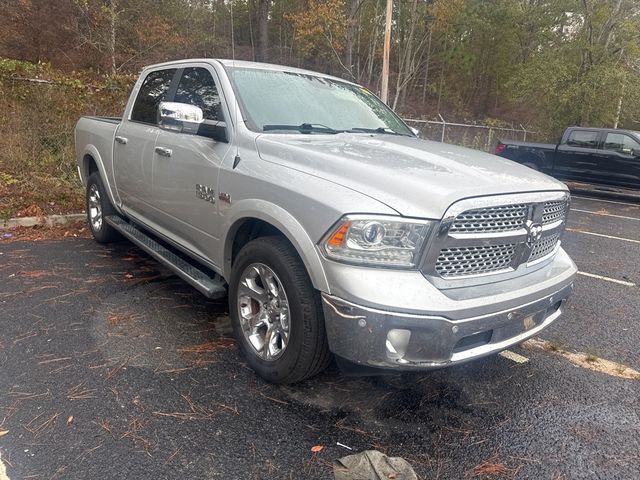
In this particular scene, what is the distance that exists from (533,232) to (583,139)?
484 inches

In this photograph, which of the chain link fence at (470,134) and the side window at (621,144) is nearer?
the side window at (621,144)

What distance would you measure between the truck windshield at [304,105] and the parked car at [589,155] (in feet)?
35.0

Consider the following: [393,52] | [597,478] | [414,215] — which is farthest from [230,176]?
[393,52]

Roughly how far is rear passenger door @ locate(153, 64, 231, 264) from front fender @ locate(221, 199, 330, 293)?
0.50ft

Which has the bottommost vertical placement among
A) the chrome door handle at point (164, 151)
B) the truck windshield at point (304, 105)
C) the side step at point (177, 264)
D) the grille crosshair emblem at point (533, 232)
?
the side step at point (177, 264)

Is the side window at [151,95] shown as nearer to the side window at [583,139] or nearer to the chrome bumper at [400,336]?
the chrome bumper at [400,336]

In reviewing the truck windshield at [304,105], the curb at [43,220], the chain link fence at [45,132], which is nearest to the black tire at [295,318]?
the truck windshield at [304,105]

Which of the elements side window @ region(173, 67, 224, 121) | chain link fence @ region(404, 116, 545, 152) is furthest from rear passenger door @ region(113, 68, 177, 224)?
chain link fence @ region(404, 116, 545, 152)

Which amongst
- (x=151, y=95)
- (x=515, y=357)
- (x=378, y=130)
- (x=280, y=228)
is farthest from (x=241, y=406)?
(x=151, y=95)

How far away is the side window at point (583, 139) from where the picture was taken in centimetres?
1312

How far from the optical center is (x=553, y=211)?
3059 mm

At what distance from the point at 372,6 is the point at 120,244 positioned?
72.9ft

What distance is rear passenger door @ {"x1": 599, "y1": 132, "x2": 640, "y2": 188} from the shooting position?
1244cm

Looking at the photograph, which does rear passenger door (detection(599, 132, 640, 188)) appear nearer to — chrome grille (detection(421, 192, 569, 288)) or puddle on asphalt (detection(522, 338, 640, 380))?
puddle on asphalt (detection(522, 338, 640, 380))
